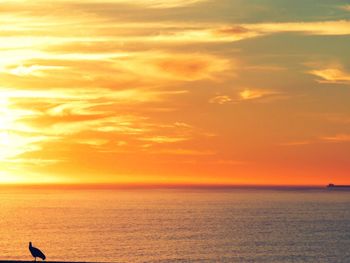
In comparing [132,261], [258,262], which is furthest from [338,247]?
[132,261]

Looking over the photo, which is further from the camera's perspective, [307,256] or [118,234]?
[118,234]

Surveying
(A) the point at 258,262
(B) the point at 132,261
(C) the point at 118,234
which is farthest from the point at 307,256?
(C) the point at 118,234

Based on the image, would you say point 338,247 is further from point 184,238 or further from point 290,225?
point 290,225

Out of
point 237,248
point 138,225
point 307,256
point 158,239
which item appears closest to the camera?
point 307,256

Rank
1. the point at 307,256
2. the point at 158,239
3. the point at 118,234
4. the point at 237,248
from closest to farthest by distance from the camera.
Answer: the point at 307,256, the point at 237,248, the point at 158,239, the point at 118,234

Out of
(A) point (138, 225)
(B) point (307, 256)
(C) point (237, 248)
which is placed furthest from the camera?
(A) point (138, 225)

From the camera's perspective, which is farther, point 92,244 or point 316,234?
point 316,234

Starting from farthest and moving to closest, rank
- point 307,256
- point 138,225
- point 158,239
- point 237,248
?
point 138,225 → point 158,239 → point 237,248 → point 307,256

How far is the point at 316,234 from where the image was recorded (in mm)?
167625

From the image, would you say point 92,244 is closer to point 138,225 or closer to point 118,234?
point 118,234

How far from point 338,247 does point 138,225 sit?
68.0 metres

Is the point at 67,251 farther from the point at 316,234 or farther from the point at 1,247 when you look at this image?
the point at 316,234

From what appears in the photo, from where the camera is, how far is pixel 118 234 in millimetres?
163000

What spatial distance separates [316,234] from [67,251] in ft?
225
